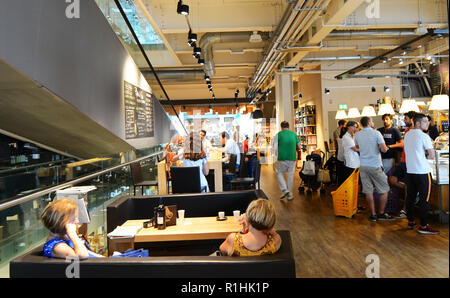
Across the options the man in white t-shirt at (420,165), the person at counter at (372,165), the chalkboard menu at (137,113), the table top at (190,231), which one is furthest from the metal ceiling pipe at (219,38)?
the table top at (190,231)

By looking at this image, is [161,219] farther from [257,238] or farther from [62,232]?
[257,238]

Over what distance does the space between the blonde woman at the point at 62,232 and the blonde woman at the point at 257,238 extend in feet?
3.08

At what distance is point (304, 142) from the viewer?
14930 millimetres

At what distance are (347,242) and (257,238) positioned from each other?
2.56 metres

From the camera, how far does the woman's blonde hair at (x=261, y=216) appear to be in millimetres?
2225

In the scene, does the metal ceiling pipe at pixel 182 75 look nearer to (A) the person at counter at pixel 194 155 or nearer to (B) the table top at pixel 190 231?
(A) the person at counter at pixel 194 155

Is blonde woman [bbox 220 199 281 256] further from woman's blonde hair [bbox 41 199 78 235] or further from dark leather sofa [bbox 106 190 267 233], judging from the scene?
dark leather sofa [bbox 106 190 267 233]

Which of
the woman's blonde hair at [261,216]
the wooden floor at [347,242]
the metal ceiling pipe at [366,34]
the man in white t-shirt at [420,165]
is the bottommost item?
the wooden floor at [347,242]

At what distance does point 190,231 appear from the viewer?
10.4 feet

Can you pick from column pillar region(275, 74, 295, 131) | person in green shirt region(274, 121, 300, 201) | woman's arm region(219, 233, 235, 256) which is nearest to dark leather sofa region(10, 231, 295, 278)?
woman's arm region(219, 233, 235, 256)

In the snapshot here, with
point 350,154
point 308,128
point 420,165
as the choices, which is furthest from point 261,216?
point 308,128

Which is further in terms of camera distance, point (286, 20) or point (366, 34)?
point (366, 34)

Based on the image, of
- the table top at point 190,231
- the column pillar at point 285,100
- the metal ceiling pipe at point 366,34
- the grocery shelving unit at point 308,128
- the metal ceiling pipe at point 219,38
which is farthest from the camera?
the grocery shelving unit at point 308,128
